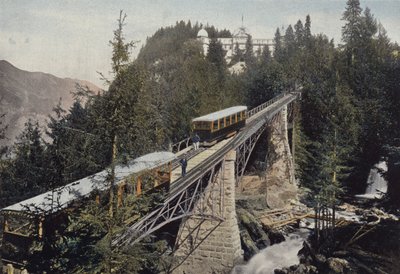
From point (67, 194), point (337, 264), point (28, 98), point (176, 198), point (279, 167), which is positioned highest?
point (28, 98)

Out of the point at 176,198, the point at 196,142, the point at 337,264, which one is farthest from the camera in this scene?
the point at 196,142

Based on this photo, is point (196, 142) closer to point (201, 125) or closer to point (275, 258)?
point (201, 125)

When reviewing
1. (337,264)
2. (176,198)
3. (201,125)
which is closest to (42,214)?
(176,198)

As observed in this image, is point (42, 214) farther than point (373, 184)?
No

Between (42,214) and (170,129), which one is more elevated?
(170,129)

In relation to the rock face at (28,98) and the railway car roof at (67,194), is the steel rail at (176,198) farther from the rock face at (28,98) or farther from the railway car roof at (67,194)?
the rock face at (28,98)

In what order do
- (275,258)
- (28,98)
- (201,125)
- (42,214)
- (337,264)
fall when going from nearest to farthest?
(42,214), (337,264), (275,258), (201,125), (28,98)

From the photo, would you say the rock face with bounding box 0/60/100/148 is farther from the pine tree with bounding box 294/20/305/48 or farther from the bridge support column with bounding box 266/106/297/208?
the pine tree with bounding box 294/20/305/48

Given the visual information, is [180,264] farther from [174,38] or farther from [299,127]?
[174,38]
